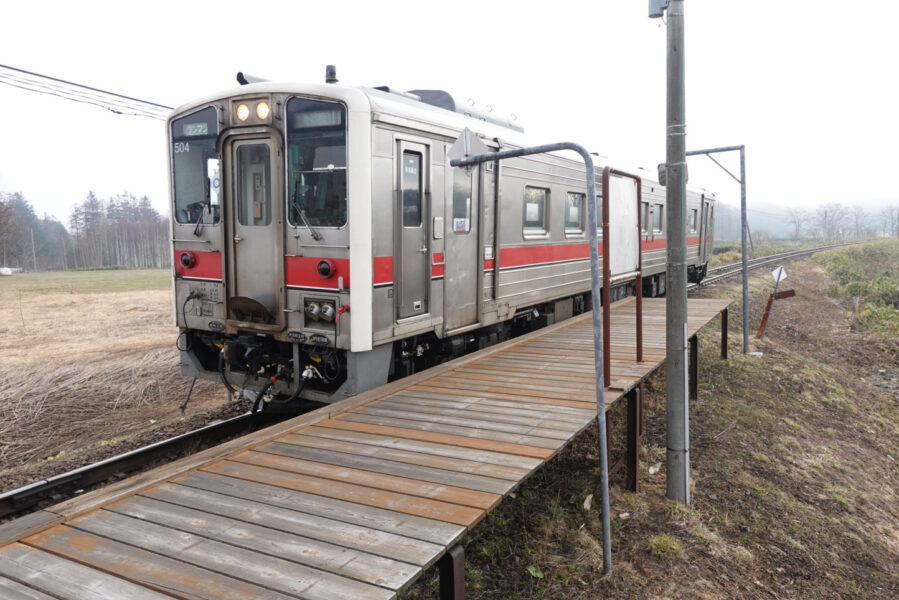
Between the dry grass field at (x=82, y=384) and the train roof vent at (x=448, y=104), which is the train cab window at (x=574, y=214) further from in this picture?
the dry grass field at (x=82, y=384)

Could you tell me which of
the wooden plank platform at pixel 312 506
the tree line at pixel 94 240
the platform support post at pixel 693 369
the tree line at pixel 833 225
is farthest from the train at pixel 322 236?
the tree line at pixel 833 225

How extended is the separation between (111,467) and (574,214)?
22.3ft

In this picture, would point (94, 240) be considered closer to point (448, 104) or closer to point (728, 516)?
point (448, 104)

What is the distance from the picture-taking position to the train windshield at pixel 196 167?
5.93 meters

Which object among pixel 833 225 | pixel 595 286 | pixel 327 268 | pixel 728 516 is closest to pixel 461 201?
pixel 327 268

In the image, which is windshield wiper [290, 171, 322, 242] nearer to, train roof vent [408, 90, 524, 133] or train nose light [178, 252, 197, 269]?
train nose light [178, 252, 197, 269]

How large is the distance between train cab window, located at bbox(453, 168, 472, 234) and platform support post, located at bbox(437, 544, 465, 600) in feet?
13.7

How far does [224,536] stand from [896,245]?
170 feet

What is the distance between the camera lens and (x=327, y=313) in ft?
17.6

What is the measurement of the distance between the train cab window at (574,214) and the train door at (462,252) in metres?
2.74

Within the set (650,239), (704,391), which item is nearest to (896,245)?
(650,239)

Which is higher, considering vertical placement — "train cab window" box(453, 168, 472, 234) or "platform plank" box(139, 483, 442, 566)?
"train cab window" box(453, 168, 472, 234)

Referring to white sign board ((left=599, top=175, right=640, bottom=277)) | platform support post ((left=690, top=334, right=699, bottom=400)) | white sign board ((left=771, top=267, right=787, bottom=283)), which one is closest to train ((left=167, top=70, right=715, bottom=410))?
white sign board ((left=599, top=175, right=640, bottom=277))

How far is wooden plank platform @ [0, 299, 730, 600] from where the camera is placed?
245cm
